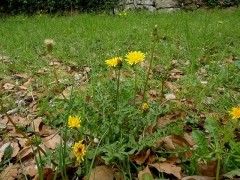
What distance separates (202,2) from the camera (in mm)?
7578

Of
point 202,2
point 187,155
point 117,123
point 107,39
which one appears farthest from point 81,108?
point 202,2

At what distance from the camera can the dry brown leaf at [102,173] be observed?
962 millimetres

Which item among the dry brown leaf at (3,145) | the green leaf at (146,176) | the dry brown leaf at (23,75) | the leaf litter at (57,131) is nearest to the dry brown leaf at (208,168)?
the leaf litter at (57,131)

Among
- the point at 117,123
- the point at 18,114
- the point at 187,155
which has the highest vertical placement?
the point at 117,123

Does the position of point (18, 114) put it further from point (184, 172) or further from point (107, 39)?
point (107, 39)

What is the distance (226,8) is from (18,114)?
25.0 feet

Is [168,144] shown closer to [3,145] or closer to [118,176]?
[118,176]

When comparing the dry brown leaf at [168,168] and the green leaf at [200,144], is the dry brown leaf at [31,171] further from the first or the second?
the green leaf at [200,144]

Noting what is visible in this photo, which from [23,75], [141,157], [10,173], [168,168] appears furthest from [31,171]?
[23,75]

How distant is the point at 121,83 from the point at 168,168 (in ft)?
2.01

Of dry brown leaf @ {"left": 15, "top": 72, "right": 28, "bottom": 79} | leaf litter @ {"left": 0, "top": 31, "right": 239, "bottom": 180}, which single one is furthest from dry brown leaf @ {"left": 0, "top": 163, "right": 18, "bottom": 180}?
dry brown leaf @ {"left": 15, "top": 72, "right": 28, "bottom": 79}

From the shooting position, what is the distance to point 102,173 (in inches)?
38.2

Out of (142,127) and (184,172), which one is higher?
(142,127)

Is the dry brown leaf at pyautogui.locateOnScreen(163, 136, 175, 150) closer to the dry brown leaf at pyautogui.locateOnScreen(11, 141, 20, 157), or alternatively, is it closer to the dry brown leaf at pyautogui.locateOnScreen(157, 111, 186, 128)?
the dry brown leaf at pyautogui.locateOnScreen(157, 111, 186, 128)
